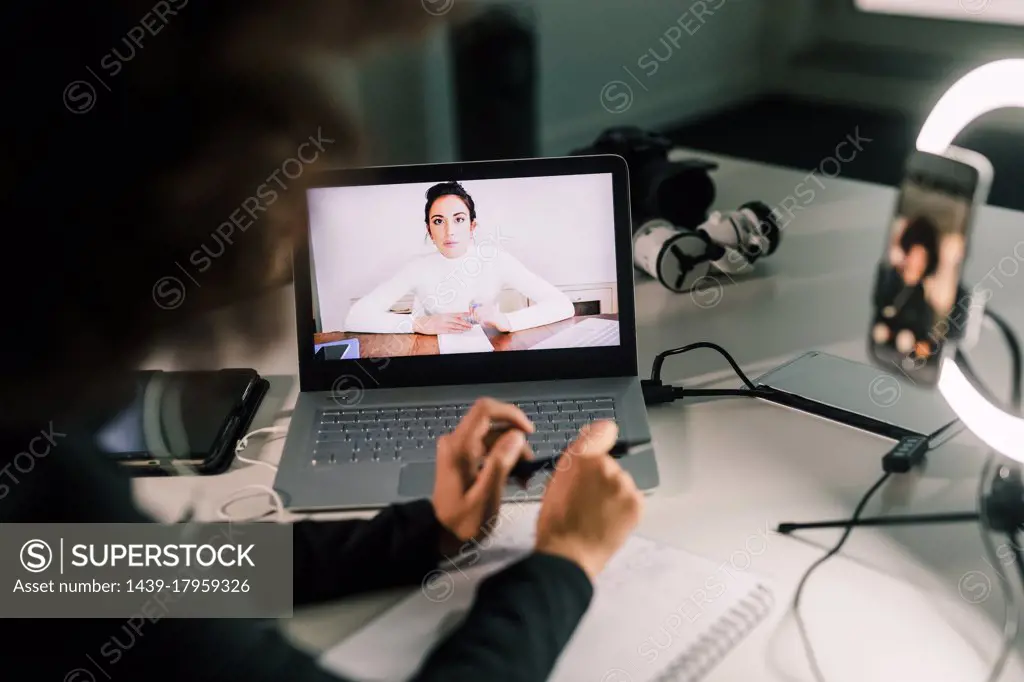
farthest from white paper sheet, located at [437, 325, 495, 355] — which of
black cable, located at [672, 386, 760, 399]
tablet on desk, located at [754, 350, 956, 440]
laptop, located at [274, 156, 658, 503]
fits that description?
tablet on desk, located at [754, 350, 956, 440]

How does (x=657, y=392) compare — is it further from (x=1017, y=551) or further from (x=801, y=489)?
(x=1017, y=551)

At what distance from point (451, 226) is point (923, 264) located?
1.80 ft

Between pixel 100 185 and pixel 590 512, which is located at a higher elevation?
pixel 100 185

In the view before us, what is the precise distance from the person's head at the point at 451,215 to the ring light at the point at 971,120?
1.65 feet

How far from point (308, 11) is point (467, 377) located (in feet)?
3.76

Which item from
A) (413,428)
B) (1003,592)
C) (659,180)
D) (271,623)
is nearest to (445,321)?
(413,428)

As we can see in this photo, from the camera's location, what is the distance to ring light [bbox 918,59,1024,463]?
804 mm

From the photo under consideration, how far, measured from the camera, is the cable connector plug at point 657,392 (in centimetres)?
110

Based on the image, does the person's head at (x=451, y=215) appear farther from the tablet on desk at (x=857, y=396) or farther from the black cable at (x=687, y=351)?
the tablet on desk at (x=857, y=396)

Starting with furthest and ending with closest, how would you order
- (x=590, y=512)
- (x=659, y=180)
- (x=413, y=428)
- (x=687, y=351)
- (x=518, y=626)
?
(x=659, y=180) < (x=687, y=351) < (x=413, y=428) < (x=590, y=512) < (x=518, y=626)

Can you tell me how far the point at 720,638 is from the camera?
76cm

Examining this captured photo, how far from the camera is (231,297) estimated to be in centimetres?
132

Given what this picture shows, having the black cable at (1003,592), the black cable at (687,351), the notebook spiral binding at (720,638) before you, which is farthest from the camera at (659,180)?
the notebook spiral binding at (720,638)

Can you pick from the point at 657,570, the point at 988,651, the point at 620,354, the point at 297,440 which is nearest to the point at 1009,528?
the point at 988,651
